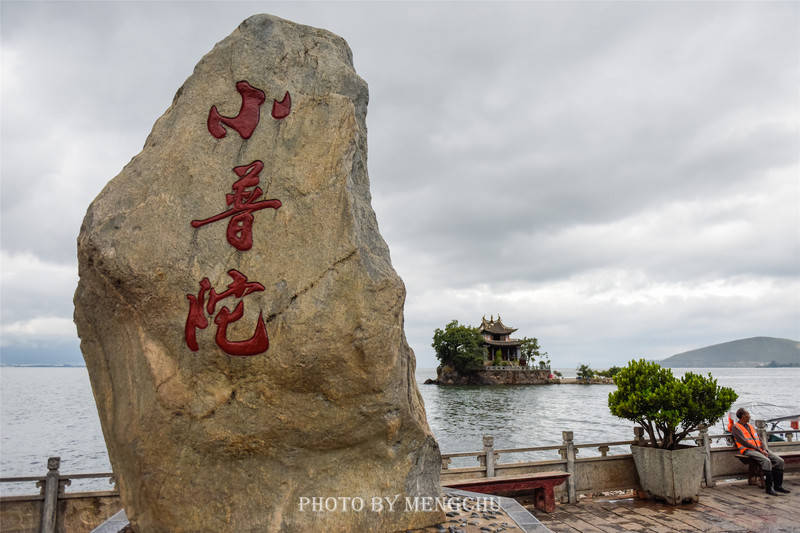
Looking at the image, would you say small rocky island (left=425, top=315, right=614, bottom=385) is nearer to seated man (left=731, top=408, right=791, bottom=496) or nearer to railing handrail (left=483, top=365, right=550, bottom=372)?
railing handrail (left=483, top=365, right=550, bottom=372)

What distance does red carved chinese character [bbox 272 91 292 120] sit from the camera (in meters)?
4.64

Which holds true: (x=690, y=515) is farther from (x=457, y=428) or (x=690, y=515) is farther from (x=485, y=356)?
(x=485, y=356)

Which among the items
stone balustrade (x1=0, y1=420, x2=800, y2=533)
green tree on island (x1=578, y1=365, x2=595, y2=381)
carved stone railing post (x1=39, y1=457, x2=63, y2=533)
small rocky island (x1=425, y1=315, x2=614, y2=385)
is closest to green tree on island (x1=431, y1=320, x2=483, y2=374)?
small rocky island (x1=425, y1=315, x2=614, y2=385)

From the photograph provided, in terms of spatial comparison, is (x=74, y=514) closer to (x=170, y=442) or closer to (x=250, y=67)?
(x=170, y=442)

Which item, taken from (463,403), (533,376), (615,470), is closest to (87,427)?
(463,403)

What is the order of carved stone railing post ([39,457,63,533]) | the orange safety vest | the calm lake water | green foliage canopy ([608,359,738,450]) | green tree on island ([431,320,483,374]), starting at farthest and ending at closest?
green tree on island ([431,320,483,374])
the calm lake water
the orange safety vest
green foliage canopy ([608,359,738,450])
carved stone railing post ([39,457,63,533])

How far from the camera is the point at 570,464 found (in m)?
8.81

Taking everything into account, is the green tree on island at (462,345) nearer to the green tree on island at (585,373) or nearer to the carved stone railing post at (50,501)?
the green tree on island at (585,373)

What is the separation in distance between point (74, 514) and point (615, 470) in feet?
27.5

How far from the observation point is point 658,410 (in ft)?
27.9

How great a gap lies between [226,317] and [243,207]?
94cm

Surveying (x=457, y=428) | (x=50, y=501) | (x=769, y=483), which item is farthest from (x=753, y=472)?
(x=457, y=428)

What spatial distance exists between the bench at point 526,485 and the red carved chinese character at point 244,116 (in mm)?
5900

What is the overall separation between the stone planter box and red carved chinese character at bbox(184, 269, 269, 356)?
7.28 m
